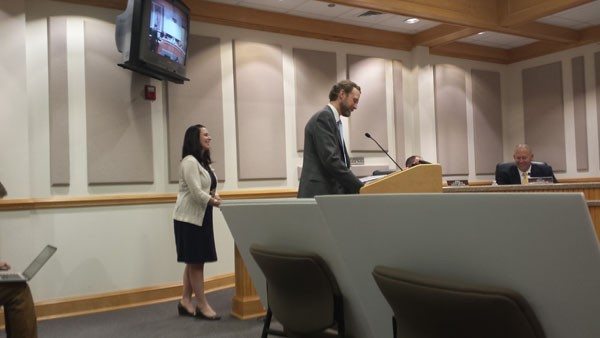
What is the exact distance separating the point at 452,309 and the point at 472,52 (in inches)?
254

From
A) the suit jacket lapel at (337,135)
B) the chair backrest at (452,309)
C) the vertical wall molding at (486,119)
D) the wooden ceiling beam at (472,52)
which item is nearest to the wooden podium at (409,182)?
the suit jacket lapel at (337,135)

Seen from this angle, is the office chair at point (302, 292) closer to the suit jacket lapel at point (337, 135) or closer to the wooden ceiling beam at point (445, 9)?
the suit jacket lapel at point (337, 135)

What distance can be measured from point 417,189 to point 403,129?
4.13 m

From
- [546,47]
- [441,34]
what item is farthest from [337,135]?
[546,47]

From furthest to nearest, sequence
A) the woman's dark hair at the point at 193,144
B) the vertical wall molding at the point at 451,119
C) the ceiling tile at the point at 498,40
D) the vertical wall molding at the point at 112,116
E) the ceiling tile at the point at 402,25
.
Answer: the vertical wall molding at the point at 451,119 → the ceiling tile at the point at 498,40 → the ceiling tile at the point at 402,25 → the vertical wall molding at the point at 112,116 → the woman's dark hair at the point at 193,144

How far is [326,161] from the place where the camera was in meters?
2.62

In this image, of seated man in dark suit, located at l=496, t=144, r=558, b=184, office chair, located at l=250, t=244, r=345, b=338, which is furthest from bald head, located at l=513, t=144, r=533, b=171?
office chair, located at l=250, t=244, r=345, b=338

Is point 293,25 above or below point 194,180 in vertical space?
above

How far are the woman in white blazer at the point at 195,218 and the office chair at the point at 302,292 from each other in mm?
2195

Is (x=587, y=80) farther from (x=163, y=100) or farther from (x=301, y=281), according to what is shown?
(x=301, y=281)

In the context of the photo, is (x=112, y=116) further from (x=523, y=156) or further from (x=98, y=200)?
(x=523, y=156)

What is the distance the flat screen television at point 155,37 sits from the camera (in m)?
3.64

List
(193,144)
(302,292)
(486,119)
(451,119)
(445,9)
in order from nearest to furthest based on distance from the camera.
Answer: (302,292)
(193,144)
(445,9)
(451,119)
(486,119)

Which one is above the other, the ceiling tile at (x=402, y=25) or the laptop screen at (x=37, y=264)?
the ceiling tile at (x=402, y=25)
